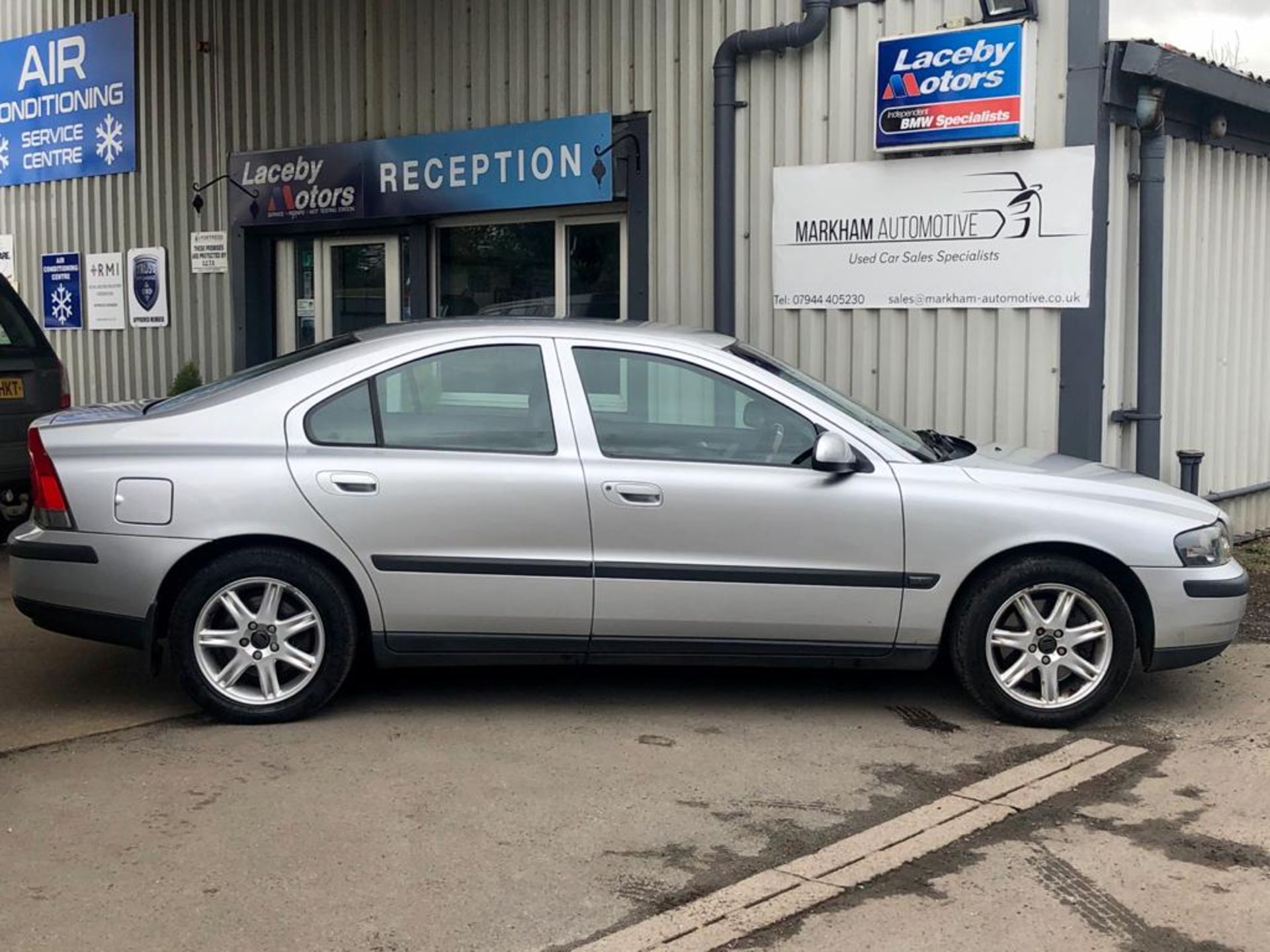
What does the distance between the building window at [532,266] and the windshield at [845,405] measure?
4291 millimetres

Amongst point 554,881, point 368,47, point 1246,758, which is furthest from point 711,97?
point 554,881

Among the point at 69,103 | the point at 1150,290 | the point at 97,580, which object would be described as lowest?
the point at 97,580

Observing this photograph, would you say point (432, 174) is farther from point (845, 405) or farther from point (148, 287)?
point (845, 405)

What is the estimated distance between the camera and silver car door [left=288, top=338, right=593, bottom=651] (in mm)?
5691

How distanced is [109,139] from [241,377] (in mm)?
8577

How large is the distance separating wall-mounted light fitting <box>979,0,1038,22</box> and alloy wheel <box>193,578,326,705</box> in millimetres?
5227

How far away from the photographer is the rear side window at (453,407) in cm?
580

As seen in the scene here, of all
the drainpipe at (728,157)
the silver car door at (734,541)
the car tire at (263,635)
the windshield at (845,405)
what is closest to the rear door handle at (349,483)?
the car tire at (263,635)

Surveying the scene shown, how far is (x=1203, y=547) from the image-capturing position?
5.89 metres

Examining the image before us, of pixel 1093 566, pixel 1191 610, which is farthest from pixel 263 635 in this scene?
pixel 1191 610

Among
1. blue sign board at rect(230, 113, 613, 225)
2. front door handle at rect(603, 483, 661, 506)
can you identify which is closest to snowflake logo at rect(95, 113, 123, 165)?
blue sign board at rect(230, 113, 613, 225)

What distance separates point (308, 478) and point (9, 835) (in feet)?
5.43

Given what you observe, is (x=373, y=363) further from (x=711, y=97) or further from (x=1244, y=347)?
(x=1244, y=347)

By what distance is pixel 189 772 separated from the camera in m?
5.25
